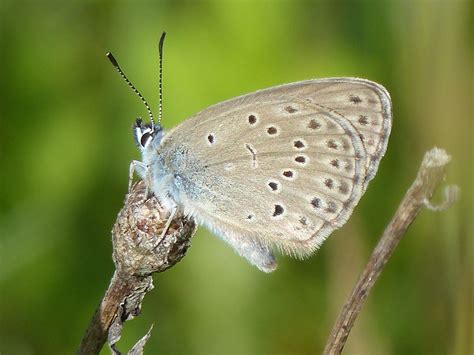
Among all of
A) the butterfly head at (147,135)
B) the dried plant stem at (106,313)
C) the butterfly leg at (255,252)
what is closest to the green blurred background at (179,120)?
the butterfly head at (147,135)

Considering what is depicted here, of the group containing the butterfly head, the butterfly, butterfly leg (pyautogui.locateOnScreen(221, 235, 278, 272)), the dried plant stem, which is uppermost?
the dried plant stem

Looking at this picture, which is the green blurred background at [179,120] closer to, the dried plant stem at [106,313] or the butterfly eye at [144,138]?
the butterfly eye at [144,138]

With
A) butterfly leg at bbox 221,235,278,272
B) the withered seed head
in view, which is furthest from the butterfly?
the withered seed head

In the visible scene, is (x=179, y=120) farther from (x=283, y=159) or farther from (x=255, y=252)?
(x=255, y=252)

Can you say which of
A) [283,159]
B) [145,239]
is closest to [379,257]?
[145,239]

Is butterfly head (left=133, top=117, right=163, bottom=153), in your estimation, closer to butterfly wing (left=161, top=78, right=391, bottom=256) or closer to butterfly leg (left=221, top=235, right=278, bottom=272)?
butterfly wing (left=161, top=78, right=391, bottom=256)
